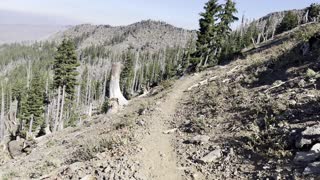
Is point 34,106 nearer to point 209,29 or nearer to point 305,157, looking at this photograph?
point 209,29

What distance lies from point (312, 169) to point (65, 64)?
116 ft

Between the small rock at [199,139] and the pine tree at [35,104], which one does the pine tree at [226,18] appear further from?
the small rock at [199,139]

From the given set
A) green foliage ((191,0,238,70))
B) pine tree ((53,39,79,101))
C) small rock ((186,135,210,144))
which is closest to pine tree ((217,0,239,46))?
green foliage ((191,0,238,70))

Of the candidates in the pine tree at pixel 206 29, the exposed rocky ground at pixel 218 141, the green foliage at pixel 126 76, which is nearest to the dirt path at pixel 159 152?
the exposed rocky ground at pixel 218 141

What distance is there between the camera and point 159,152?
38.1 ft

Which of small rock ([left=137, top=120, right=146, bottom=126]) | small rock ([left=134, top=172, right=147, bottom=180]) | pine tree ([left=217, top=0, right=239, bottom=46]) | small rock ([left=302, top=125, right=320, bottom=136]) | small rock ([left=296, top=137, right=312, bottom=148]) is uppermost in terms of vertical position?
pine tree ([left=217, top=0, right=239, bottom=46])

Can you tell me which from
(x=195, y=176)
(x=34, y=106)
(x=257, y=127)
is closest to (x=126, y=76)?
(x=34, y=106)

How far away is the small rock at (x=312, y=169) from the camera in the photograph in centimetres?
790

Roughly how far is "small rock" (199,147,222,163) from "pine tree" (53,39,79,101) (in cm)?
3188

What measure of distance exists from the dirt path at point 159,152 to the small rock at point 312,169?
10.6ft

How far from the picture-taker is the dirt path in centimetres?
1003

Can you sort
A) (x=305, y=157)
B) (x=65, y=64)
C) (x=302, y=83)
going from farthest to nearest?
1. (x=65, y=64)
2. (x=302, y=83)
3. (x=305, y=157)

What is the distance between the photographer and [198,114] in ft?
50.3

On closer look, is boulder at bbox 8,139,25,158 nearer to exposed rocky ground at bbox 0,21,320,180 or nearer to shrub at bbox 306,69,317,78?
exposed rocky ground at bbox 0,21,320,180
